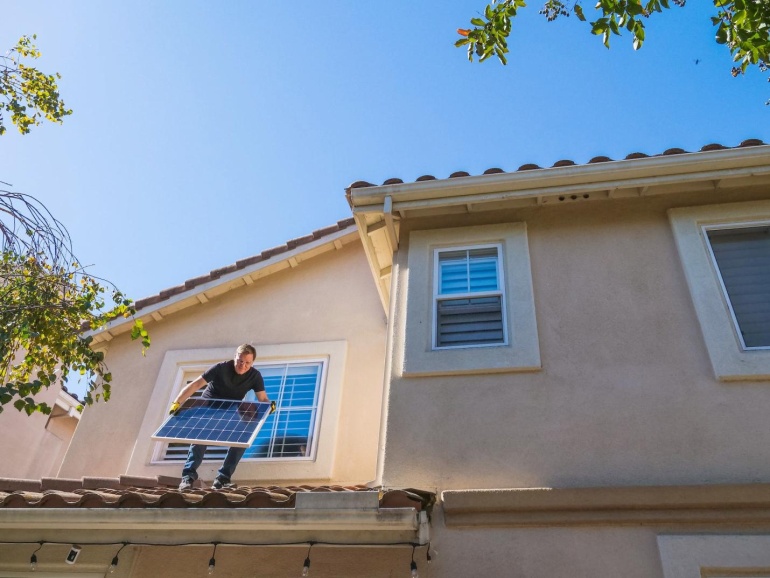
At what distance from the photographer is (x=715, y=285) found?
6227 millimetres

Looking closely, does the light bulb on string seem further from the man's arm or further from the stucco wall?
the man's arm

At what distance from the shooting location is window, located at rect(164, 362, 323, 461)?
792 cm

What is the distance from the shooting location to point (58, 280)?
6410mm

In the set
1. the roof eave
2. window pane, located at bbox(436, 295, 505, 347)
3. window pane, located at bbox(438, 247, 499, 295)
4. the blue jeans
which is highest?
the roof eave

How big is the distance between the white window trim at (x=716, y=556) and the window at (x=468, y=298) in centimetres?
227

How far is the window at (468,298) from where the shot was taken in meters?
6.52

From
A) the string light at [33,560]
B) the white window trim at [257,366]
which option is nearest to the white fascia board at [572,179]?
the white window trim at [257,366]

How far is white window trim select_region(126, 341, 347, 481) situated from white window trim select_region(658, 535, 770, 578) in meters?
3.84

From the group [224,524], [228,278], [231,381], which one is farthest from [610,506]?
[228,278]

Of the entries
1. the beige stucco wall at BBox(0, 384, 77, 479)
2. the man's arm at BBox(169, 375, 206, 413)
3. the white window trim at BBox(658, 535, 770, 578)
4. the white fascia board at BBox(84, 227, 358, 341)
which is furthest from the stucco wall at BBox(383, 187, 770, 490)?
the beige stucco wall at BBox(0, 384, 77, 479)

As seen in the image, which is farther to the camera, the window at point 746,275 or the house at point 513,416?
the window at point 746,275

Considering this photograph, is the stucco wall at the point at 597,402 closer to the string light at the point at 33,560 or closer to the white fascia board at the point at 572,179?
the white fascia board at the point at 572,179

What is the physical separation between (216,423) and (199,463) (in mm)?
571

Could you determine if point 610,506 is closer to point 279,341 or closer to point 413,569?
point 413,569
